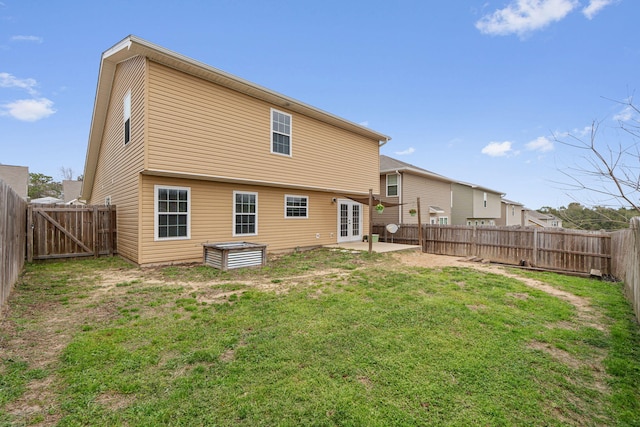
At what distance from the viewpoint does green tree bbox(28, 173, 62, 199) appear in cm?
3534

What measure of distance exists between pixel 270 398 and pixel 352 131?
12.5 meters

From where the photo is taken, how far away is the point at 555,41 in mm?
5992

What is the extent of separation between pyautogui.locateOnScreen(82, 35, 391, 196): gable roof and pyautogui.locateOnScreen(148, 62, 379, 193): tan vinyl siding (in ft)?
0.67

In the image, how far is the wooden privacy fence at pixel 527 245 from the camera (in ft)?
29.9

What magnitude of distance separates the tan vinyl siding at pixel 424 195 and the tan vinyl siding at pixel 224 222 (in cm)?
598

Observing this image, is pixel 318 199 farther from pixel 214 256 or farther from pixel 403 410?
pixel 403 410

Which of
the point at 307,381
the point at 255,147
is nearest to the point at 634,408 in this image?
the point at 307,381

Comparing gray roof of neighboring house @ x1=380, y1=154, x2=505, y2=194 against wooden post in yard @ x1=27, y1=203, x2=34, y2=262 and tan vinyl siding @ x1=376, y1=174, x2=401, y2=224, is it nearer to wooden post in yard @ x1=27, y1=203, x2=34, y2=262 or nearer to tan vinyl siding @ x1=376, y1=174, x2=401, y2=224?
tan vinyl siding @ x1=376, y1=174, x2=401, y2=224

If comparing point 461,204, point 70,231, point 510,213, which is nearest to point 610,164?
point 70,231

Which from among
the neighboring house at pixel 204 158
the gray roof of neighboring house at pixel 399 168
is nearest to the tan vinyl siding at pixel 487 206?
the gray roof of neighboring house at pixel 399 168

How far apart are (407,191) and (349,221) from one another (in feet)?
18.3

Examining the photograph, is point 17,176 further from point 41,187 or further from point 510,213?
point 510,213

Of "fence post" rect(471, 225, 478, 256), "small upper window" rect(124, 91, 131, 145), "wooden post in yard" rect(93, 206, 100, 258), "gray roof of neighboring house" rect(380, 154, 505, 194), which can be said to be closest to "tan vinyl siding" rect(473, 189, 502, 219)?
"gray roof of neighboring house" rect(380, 154, 505, 194)

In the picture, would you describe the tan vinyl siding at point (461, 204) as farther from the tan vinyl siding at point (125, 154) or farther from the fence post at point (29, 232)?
the fence post at point (29, 232)
